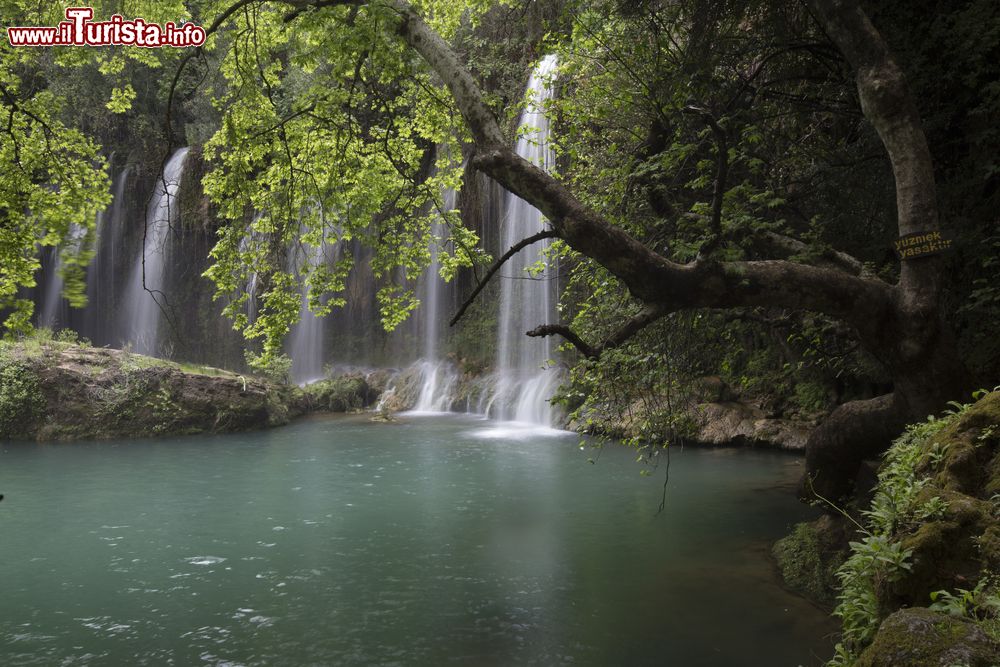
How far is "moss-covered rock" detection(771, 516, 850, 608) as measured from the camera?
641cm

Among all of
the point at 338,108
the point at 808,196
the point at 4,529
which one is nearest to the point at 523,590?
the point at 808,196

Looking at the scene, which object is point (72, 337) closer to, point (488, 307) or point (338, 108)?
point (488, 307)

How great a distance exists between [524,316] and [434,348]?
5.54m

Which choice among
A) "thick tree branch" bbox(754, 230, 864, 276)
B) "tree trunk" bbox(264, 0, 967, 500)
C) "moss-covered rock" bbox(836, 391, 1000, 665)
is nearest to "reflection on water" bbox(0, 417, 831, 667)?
"moss-covered rock" bbox(836, 391, 1000, 665)

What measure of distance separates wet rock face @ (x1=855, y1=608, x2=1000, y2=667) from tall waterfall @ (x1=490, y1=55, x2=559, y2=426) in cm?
1885

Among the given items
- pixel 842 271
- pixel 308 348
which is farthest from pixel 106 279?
pixel 842 271

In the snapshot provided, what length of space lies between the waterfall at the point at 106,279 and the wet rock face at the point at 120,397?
12.7 metres

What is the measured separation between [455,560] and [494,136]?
4.95 m

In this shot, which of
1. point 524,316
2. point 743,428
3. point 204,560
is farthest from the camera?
point 524,316

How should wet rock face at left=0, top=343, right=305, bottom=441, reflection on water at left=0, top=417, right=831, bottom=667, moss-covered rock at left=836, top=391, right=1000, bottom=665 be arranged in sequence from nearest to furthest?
moss-covered rock at left=836, top=391, right=1000, bottom=665, reflection on water at left=0, top=417, right=831, bottom=667, wet rock face at left=0, top=343, right=305, bottom=441

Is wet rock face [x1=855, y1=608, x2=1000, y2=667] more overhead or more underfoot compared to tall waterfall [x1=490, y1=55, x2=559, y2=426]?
more underfoot
